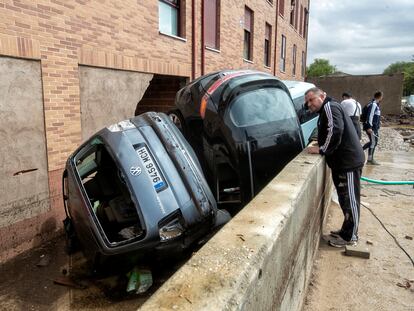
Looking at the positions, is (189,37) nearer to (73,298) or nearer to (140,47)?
(140,47)

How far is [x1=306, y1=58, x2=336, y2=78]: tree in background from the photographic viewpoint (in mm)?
96188

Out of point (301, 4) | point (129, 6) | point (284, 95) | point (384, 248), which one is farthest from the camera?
point (301, 4)

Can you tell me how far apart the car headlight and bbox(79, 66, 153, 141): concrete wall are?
3.75 meters

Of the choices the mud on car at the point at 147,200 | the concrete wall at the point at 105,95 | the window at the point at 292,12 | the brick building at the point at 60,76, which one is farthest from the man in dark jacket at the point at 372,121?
the window at the point at 292,12

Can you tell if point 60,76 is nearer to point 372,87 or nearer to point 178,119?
point 178,119

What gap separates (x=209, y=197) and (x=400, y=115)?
30255 millimetres

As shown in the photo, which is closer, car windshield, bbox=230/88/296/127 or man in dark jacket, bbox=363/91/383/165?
car windshield, bbox=230/88/296/127

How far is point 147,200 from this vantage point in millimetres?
3086

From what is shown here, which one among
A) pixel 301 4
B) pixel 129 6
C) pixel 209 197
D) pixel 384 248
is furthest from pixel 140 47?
pixel 301 4

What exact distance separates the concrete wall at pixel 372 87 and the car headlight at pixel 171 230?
29.6 meters

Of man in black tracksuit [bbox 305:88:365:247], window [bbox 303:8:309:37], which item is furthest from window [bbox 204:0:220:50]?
window [bbox 303:8:309:37]

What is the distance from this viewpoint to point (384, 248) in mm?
4352

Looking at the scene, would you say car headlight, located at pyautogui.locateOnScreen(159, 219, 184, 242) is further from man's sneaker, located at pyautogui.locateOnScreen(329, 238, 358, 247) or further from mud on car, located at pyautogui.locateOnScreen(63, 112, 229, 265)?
man's sneaker, located at pyautogui.locateOnScreen(329, 238, 358, 247)

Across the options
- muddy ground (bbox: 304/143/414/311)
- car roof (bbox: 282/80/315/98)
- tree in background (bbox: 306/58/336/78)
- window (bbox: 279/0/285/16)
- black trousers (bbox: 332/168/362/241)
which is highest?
tree in background (bbox: 306/58/336/78)
